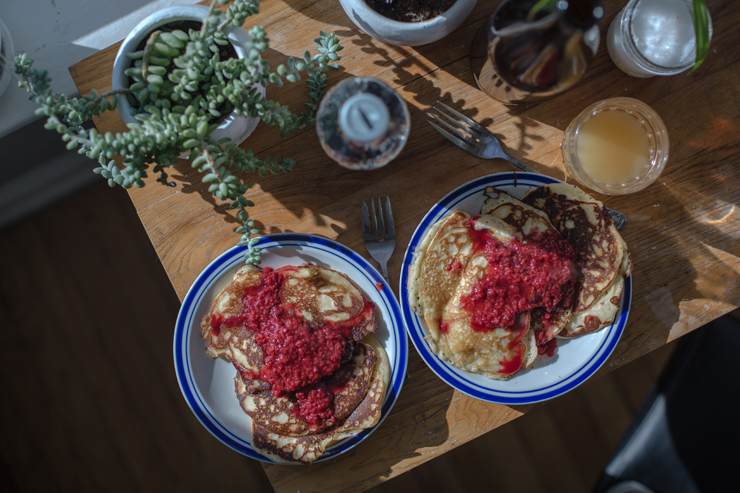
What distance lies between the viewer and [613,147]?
1.45m

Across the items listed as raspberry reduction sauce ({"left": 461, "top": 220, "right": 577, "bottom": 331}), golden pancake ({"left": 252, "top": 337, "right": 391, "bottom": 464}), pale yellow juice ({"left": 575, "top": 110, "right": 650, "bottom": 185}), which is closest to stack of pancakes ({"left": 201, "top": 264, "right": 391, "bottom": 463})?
golden pancake ({"left": 252, "top": 337, "right": 391, "bottom": 464})

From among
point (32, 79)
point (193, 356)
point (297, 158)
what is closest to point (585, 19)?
point (297, 158)

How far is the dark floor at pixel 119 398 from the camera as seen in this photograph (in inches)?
86.0

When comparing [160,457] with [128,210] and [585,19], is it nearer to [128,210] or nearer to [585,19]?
[128,210]

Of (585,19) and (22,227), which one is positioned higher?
(585,19)

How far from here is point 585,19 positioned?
1.08 m

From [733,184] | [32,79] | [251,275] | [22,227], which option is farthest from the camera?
[22,227]

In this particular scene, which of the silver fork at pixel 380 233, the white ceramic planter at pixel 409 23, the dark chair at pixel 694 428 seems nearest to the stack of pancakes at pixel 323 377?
the silver fork at pixel 380 233

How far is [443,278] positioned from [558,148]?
23.6 inches

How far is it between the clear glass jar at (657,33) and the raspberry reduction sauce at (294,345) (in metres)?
1.14

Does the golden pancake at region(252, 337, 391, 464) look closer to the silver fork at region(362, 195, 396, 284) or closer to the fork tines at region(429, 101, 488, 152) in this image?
the silver fork at region(362, 195, 396, 284)

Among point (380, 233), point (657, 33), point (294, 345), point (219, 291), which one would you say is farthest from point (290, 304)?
point (657, 33)

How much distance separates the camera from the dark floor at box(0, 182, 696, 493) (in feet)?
7.16

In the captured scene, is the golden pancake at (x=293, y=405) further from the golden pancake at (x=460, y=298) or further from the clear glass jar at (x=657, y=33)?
the clear glass jar at (x=657, y=33)
